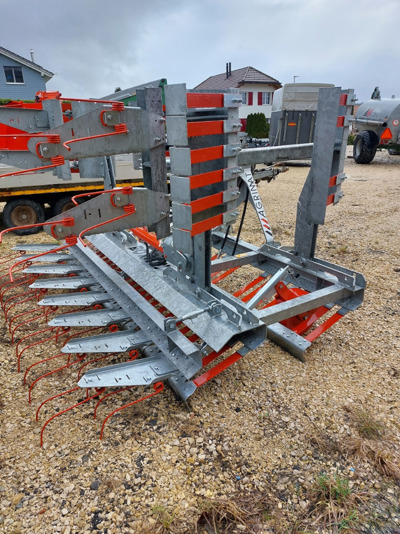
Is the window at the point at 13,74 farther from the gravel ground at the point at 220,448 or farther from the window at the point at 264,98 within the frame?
the gravel ground at the point at 220,448

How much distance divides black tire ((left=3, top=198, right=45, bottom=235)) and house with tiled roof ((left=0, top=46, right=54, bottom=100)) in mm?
19885

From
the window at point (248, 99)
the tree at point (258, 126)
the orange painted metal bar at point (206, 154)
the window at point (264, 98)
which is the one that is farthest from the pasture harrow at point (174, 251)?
the window at point (264, 98)

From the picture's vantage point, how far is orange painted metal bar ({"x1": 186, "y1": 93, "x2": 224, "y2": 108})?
233 cm

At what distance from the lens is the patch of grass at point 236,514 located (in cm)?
209

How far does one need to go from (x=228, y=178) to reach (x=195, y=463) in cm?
192

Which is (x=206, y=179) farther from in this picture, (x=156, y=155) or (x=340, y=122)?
(x=340, y=122)

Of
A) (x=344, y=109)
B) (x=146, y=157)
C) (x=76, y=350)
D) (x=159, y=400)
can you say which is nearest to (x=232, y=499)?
(x=159, y=400)

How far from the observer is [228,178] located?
8.65 ft

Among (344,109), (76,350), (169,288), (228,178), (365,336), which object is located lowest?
(365,336)

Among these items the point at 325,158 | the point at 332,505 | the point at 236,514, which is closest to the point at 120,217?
the point at 325,158

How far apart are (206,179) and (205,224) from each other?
31 centimetres

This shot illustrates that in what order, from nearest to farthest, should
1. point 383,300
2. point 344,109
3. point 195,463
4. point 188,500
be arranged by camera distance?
point 188,500 → point 195,463 → point 344,109 → point 383,300

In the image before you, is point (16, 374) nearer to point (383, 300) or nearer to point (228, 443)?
point (228, 443)

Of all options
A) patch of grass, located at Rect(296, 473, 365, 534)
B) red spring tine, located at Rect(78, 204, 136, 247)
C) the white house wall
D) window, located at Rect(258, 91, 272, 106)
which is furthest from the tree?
patch of grass, located at Rect(296, 473, 365, 534)
